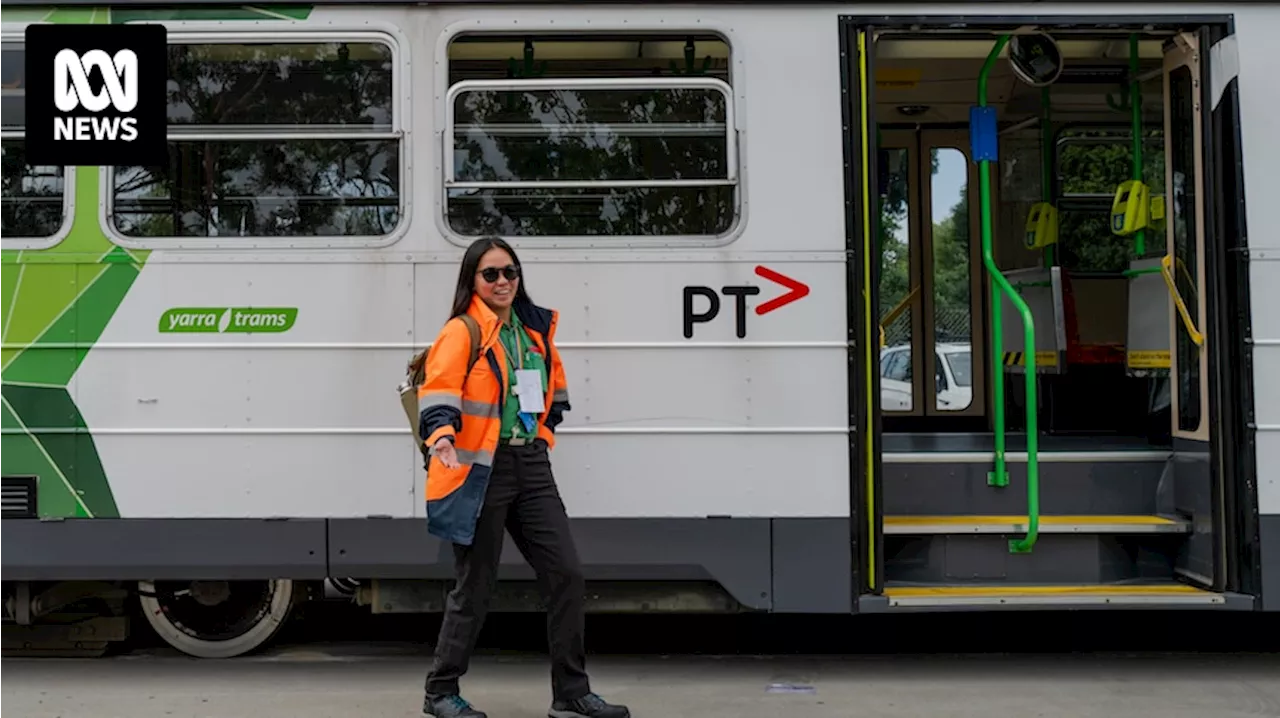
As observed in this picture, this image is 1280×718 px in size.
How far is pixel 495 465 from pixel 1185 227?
3.11m

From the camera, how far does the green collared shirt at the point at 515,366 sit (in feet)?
14.2

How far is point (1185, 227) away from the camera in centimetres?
525

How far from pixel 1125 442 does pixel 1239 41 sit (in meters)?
1.87

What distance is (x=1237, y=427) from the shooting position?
4.97 meters

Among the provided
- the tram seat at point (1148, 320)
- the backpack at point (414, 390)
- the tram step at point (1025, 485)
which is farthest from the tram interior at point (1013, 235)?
the backpack at point (414, 390)

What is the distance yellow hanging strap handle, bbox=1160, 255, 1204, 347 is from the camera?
508 cm

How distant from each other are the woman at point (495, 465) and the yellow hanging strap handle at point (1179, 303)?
8.57ft

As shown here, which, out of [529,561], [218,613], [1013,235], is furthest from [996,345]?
[218,613]

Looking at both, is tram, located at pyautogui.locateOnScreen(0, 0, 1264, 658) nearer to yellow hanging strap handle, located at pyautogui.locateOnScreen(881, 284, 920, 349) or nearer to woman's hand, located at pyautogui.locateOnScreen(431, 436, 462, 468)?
woman's hand, located at pyautogui.locateOnScreen(431, 436, 462, 468)

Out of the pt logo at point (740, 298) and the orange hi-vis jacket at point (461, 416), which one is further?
the pt logo at point (740, 298)

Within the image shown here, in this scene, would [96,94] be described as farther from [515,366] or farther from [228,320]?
[515,366]

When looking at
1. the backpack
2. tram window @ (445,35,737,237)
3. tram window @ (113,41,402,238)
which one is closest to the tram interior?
tram window @ (445,35,737,237)

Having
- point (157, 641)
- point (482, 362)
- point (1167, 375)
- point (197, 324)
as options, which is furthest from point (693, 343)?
point (157, 641)

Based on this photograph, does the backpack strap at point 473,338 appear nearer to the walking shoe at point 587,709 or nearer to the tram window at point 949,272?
the walking shoe at point 587,709
